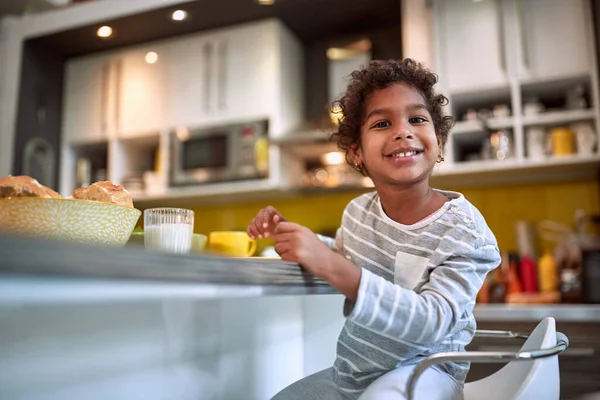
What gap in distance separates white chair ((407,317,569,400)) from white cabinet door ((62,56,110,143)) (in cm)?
292

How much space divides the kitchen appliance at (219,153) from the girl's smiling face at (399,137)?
6.18ft

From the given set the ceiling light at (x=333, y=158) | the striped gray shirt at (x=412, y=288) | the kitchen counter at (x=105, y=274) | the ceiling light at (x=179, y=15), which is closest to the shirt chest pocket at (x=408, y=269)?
the striped gray shirt at (x=412, y=288)

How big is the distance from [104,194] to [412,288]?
487mm

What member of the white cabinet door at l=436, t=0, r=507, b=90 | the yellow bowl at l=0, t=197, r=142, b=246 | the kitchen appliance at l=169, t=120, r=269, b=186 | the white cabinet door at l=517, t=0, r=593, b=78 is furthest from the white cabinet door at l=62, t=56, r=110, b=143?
the yellow bowl at l=0, t=197, r=142, b=246

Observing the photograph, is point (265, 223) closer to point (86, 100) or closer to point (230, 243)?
point (230, 243)

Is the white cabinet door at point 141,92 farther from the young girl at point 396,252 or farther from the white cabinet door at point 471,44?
the young girl at point 396,252

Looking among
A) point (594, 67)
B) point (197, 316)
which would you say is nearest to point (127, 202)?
point (197, 316)

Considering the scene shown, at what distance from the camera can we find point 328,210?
3135mm

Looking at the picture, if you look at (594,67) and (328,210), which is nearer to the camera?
(594,67)

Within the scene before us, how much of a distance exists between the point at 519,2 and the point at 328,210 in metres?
1.39

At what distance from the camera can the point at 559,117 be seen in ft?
7.69

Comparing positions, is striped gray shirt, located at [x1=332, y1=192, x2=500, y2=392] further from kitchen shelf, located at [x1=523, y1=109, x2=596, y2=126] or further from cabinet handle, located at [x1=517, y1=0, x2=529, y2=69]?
cabinet handle, located at [x1=517, y1=0, x2=529, y2=69]

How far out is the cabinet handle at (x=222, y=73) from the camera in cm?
306

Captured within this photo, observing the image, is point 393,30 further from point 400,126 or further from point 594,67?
point 400,126
